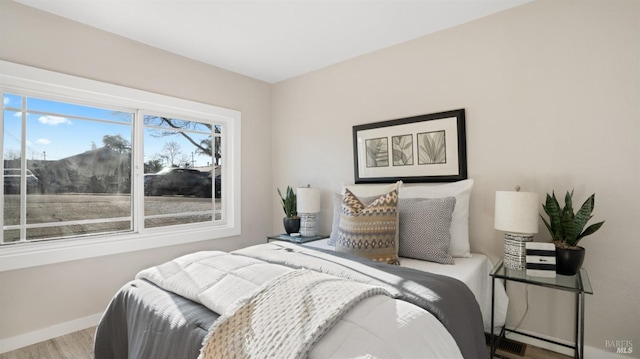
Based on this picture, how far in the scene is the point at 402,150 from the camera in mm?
2750

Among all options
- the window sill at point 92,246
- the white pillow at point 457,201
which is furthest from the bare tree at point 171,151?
the white pillow at point 457,201

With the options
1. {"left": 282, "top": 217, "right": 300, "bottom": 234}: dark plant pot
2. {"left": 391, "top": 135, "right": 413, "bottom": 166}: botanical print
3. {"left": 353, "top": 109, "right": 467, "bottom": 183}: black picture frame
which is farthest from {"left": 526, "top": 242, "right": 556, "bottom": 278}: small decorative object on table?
{"left": 282, "top": 217, "right": 300, "bottom": 234}: dark plant pot

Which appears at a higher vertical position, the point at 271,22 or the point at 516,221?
the point at 271,22

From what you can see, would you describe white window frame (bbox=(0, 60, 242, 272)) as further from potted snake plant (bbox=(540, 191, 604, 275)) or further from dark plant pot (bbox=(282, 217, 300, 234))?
potted snake plant (bbox=(540, 191, 604, 275))

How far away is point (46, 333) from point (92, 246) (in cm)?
68

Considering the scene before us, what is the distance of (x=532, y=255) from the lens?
181 cm

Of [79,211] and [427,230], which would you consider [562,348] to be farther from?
[79,211]

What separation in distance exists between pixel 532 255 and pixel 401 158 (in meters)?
1.27

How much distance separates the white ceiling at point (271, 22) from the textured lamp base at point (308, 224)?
1674 mm

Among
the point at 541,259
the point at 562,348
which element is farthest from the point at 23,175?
the point at 562,348

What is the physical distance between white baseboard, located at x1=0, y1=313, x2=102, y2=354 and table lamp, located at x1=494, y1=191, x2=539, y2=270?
3.25 meters

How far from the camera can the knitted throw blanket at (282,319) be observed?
928 millimetres

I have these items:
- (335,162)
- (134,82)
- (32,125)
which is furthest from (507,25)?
(32,125)

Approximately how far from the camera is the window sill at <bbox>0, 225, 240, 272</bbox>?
2.18 meters
